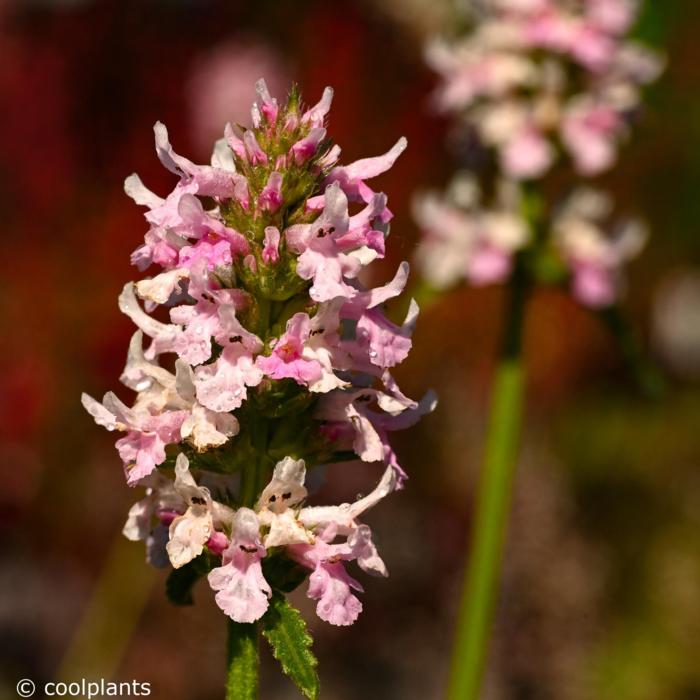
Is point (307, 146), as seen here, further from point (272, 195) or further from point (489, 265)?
point (489, 265)

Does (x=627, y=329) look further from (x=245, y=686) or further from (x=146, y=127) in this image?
(x=146, y=127)

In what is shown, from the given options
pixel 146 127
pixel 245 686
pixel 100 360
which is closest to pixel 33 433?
pixel 100 360

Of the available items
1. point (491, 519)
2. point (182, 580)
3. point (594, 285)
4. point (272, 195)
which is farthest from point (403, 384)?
point (272, 195)

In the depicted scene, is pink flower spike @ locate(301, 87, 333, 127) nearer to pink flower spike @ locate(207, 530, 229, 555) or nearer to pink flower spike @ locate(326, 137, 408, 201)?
pink flower spike @ locate(326, 137, 408, 201)

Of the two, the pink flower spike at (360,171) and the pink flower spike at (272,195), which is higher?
the pink flower spike at (360,171)

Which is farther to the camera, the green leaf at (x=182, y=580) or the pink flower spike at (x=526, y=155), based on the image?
the pink flower spike at (x=526, y=155)

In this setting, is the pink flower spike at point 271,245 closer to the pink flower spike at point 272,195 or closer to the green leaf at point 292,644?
the pink flower spike at point 272,195

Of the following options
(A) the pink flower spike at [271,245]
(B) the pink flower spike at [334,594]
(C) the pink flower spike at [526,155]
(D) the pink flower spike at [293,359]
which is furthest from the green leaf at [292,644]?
Result: (C) the pink flower spike at [526,155]
